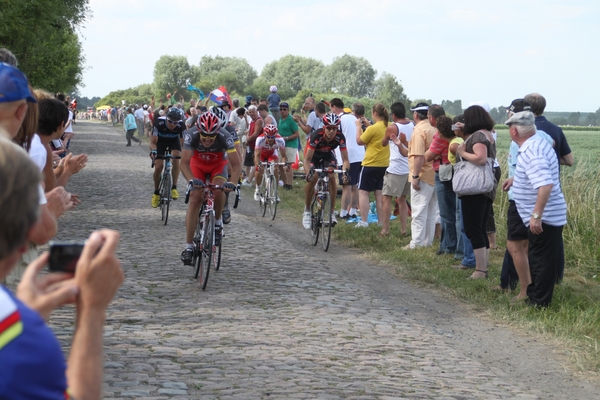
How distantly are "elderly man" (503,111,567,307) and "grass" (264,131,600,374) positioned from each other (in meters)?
0.40

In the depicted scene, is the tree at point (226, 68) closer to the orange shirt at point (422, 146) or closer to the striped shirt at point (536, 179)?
the orange shirt at point (422, 146)

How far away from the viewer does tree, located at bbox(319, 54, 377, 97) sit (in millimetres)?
149000

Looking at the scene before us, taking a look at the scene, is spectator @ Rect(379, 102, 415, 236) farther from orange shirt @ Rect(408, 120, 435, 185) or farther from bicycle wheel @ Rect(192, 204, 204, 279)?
bicycle wheel @ Rect(192, 204, 204, 279)

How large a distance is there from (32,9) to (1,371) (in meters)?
25.9

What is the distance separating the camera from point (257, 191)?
63.4 ft

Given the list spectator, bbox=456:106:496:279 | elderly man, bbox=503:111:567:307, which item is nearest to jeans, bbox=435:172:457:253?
spectator, bbox=456:106:496:279

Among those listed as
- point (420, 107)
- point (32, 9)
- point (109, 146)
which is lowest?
point (109, 146)

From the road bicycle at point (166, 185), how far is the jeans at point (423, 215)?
4623 millimetres

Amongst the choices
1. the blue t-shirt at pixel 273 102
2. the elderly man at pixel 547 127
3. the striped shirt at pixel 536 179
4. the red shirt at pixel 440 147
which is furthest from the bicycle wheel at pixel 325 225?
the blue t-shirt at pixel 273 102

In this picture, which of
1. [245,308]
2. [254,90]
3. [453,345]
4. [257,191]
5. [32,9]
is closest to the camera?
[453,345]

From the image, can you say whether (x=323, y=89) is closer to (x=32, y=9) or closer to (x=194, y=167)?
(x=32, y=9)

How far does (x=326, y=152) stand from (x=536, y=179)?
574 cm

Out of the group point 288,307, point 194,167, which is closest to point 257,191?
point 194,167

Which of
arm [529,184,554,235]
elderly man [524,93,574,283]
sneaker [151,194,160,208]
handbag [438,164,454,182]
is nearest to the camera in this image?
arm [529,184,554,235]
